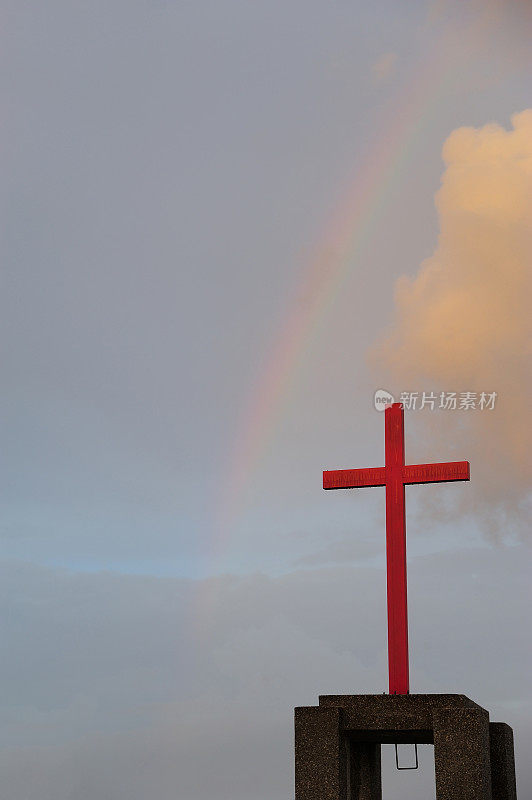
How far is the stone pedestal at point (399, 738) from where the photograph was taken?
16.4 metres

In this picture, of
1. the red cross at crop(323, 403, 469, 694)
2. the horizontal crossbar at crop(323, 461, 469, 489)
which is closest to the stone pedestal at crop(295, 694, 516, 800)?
the red cross at crop(323, 403, 469, 694)

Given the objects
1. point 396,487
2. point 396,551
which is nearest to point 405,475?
point 396,487

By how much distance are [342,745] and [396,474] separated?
4424 millimetres

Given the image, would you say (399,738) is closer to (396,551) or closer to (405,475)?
(396,551)

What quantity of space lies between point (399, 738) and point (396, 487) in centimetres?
407

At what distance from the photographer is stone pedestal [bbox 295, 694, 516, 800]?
53.7ft

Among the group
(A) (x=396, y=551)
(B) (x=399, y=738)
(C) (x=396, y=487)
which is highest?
(C) (x=396, y=487)

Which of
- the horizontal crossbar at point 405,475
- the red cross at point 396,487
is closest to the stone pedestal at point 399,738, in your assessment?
the red cross at point 396,487

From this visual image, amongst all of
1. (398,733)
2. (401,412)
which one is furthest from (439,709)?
(401,412)

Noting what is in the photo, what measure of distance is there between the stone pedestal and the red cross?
0.56 meters

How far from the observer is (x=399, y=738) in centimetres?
1784

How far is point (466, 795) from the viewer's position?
16.3 metres

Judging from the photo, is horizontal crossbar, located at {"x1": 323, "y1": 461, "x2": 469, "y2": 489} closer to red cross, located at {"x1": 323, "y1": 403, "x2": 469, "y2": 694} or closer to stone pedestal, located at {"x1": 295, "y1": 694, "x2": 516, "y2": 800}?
red cross, located at {"x1": 323, "y1": 403, "x2": 469, "y2": 694}

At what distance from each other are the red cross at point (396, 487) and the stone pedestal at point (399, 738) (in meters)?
0.56
